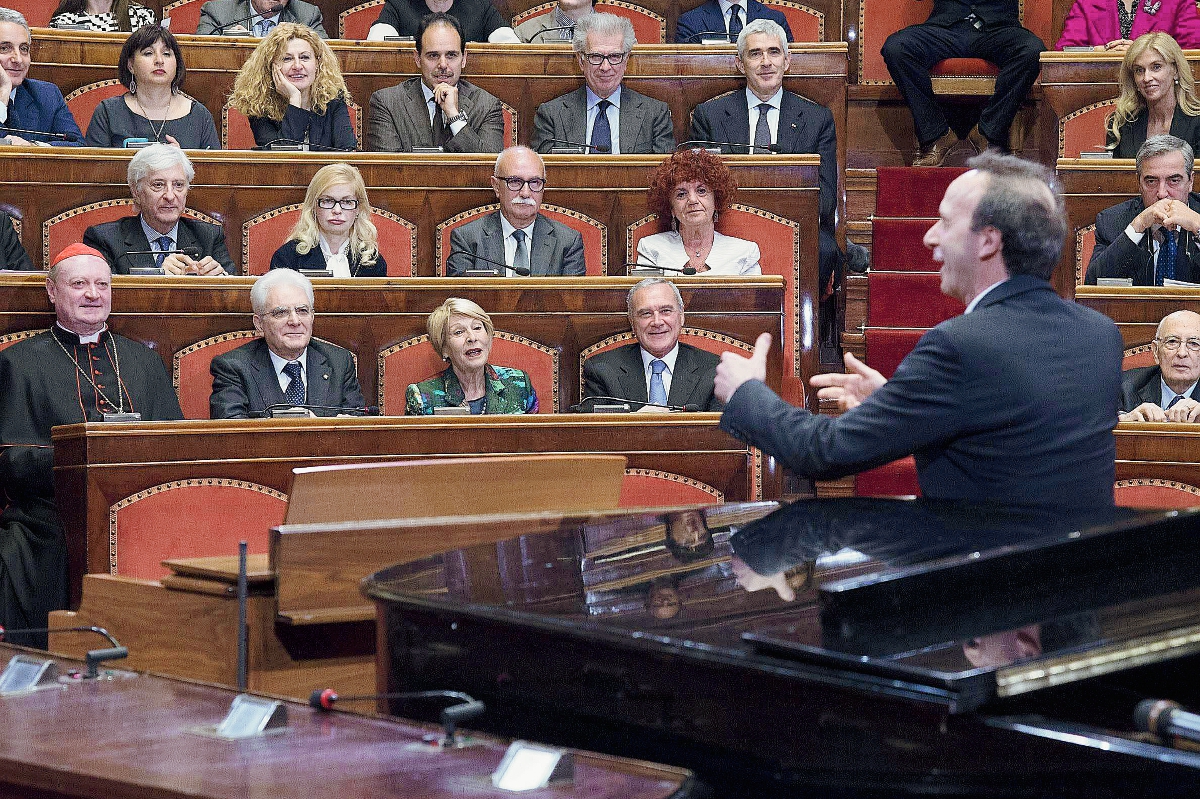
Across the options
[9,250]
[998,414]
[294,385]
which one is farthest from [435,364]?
[998,414]

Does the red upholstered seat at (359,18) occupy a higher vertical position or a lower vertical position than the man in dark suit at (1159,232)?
higher

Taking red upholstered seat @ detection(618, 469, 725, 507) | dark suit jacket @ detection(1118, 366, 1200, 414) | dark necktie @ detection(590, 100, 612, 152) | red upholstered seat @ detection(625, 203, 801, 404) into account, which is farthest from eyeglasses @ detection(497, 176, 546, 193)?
dark suit jacket @ detection(1118, 366, 1200, 414)

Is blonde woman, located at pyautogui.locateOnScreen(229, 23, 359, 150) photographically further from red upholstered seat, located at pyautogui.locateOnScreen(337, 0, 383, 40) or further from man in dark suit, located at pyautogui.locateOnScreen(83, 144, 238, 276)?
red upholstered seat, located at pyautogui.locateOnScreen(337, 0, 383, 40)

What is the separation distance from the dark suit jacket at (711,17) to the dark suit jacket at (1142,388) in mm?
1993

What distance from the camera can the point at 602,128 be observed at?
13.9ft

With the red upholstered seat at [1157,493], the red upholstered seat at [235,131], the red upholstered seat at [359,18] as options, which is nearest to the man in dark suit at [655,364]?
the red upholstered seat at [1157,493]

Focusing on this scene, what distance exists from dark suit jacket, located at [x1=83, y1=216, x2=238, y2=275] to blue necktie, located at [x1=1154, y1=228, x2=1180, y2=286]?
2.23 metres

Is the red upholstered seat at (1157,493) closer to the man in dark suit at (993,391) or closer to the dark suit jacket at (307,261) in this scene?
the man in dark suit at (993,391)

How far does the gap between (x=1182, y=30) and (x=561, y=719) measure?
438cm

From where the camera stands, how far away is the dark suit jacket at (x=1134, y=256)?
359 centimetres

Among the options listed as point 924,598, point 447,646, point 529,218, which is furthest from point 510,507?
point 529,218

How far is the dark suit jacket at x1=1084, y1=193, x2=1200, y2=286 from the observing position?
11.8ft

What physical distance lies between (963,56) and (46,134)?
9.55ft

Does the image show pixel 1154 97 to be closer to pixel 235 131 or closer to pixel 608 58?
pixel 608 58
